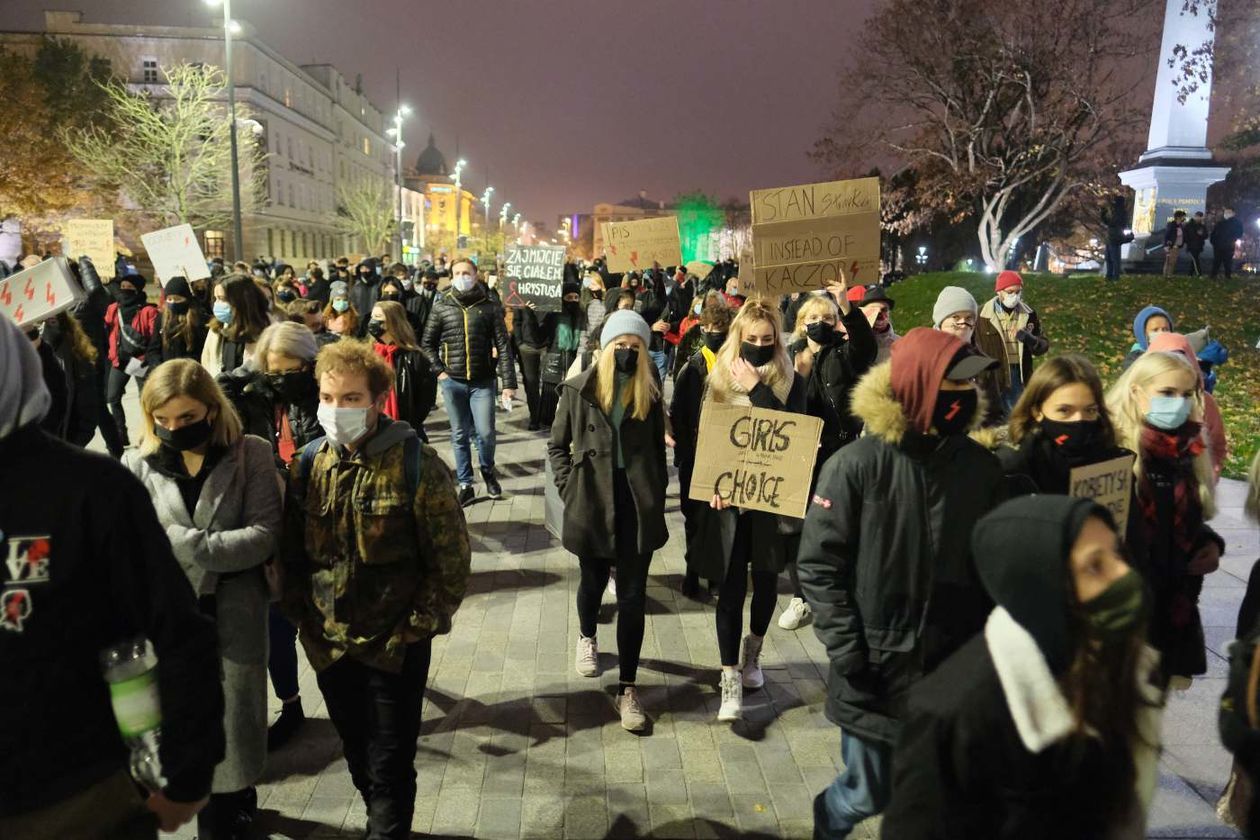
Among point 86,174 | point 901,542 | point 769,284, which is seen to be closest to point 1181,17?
point 769,284

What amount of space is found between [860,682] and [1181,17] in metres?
28.5

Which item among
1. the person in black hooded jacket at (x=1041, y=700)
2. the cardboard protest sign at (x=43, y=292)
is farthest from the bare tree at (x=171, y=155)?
the person in black hooded jacket at (x=1041, y=700)

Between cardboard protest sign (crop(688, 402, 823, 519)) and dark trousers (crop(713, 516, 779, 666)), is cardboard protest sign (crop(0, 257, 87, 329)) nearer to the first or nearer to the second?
cardboard protest sign (crop(688, 402, 823, 519))

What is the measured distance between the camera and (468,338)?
8.38 meters

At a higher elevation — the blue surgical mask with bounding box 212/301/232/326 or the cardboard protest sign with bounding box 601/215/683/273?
the cardboard protest sign with bounding box 601/215/683/273

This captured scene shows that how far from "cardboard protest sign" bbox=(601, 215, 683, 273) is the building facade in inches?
1621

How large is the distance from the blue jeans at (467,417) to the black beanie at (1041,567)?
700 cm

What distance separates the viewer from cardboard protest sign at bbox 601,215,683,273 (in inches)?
463

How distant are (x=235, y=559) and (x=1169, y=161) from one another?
29505mm

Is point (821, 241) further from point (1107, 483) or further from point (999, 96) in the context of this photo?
point (999, 96)

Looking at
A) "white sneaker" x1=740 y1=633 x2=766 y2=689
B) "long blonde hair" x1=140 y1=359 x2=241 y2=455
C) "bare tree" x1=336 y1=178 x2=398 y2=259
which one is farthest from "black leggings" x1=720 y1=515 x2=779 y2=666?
"bare tree" x1=336 y1=178 x2=398 y2=259

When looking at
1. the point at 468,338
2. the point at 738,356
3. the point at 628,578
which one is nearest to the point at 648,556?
the point at 628,578

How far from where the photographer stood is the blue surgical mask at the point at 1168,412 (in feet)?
12.3

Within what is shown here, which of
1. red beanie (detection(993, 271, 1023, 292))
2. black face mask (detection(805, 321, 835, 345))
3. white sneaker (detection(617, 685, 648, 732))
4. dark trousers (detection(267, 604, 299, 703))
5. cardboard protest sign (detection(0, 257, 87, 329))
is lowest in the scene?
white sneaker (detection(617, 685, 648, 732))
